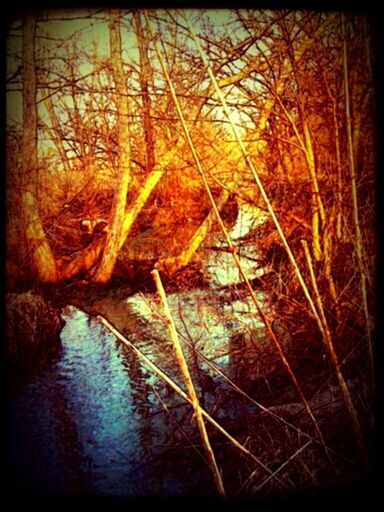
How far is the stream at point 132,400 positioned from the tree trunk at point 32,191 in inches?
17.3

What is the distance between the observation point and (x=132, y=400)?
2.47m

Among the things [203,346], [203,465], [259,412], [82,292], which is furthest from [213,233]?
[203,465]

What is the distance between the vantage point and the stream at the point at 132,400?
2004mm

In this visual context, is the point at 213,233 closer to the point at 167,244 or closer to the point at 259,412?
the point at 167,244

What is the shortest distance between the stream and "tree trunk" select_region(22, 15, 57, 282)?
1.44 feet

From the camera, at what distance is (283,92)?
2.70m

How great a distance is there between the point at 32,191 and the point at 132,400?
1.79m

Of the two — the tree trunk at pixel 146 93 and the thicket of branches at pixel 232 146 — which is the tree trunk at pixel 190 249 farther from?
the tree trunk at pixel 146 93

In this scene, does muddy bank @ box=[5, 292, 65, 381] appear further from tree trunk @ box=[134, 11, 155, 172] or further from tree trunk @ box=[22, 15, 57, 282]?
tree trunk @ box=[134, 11, 155, 172]

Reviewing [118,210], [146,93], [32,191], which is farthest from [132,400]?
[146,93]

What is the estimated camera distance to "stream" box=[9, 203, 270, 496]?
2004 millimetres

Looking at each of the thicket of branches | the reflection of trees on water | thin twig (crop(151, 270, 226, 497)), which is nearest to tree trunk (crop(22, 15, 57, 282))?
the thicket of branches

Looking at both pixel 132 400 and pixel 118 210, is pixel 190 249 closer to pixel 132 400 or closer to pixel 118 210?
pixel 118 210

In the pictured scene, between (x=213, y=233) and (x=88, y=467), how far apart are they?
206 centimetres
